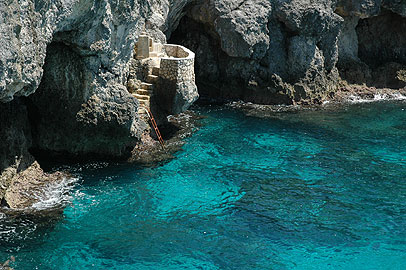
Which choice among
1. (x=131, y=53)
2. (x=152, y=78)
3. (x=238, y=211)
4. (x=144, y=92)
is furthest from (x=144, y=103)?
(x=238, y=211)

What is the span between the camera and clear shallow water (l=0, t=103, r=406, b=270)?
16.0m

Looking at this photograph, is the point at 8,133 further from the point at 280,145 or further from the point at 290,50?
the point at 290,50

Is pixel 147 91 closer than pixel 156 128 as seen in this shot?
No

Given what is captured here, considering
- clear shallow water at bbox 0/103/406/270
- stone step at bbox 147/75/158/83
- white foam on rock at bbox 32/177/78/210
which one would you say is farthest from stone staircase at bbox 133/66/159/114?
white foam on rock at bbox 32/177/78/210

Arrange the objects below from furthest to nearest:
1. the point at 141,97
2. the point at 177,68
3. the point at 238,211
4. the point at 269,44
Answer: the point at 269,44, the point at 141,97, the point at 177,68, the point at 238,211

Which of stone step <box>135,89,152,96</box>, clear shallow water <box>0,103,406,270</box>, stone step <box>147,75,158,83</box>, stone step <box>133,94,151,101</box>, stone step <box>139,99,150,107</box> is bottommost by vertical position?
clear shallow water <box>0,103,406,270</box>

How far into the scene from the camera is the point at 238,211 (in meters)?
19.1

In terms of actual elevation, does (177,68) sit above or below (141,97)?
above

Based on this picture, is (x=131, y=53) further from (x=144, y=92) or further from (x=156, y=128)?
(x=156, y=128)

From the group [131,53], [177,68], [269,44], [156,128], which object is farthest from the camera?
[269,44]

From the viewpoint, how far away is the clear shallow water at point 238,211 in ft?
A: 52.6

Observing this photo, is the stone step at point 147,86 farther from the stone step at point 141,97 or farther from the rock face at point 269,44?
the rock face at point 269,44

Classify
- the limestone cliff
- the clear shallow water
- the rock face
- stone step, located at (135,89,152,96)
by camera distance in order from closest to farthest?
the clear shallow water, the limestone cliff, stone step, located at (135,89,152,96), the rock face

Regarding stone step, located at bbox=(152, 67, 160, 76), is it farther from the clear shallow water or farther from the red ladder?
the clear shallow water
